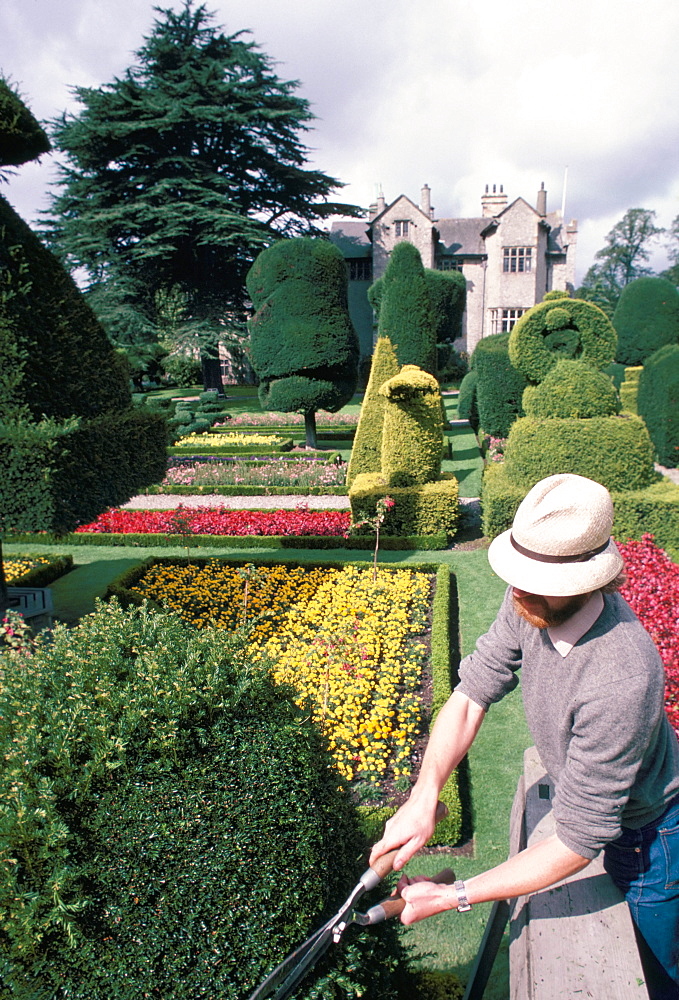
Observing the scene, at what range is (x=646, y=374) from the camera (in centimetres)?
1942

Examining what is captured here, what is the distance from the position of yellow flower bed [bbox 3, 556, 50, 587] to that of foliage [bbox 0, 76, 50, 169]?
593 centimetres

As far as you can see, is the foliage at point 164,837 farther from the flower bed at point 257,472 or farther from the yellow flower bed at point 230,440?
the yellow flower bed at point 230,440

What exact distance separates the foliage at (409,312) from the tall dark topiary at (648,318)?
11.8m

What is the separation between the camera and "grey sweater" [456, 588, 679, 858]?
5.09 feet

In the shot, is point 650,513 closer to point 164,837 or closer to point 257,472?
point 164,837

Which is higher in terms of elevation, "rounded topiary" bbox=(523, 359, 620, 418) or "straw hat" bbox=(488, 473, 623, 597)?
"rounded topiary" bbox=(523, 359, 620, 418)

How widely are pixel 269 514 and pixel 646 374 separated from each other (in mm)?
13877

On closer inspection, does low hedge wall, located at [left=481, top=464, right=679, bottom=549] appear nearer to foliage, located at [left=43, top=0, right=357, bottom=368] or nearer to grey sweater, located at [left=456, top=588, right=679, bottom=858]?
grey sweater, located at [left=456, top=588, right=679, bottom=858]

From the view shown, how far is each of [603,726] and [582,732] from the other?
2.3 inches

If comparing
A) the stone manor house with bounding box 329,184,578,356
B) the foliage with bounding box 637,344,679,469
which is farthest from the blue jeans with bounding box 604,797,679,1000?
the stone manor house with bounding box 329,184,578,356

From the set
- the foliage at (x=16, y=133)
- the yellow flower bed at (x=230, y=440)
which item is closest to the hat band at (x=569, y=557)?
the foliage at (x=16, y=133)

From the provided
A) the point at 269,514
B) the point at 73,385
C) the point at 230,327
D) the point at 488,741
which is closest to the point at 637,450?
the point at 488,741

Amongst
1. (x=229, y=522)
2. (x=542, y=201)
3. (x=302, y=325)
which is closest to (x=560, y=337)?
(x=229, y=522)

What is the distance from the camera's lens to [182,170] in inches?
1172
